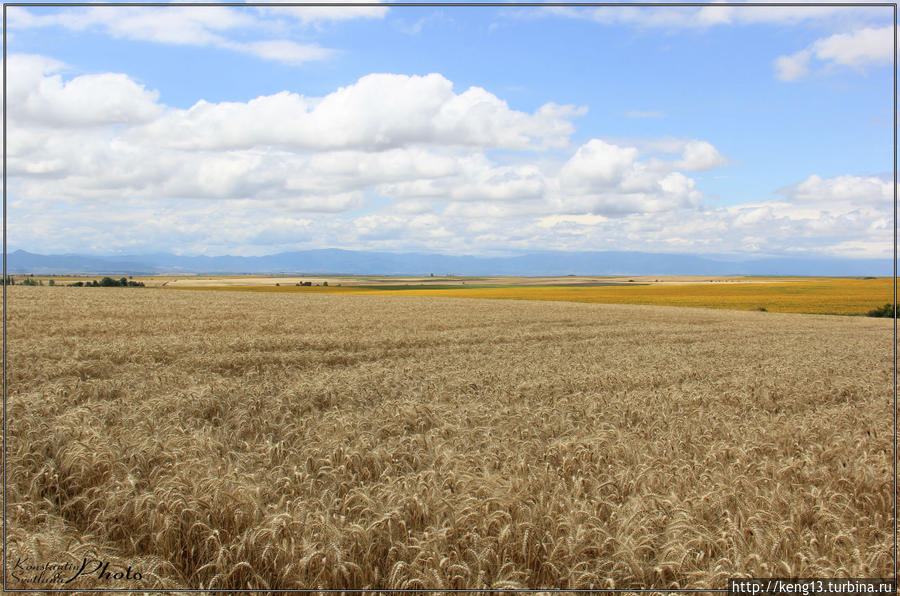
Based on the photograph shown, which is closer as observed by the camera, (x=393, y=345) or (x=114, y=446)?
(x=114, y=446)

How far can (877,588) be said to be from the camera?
3811mm

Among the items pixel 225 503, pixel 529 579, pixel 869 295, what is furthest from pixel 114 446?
pixel 869 295

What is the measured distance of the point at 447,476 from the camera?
523 cm

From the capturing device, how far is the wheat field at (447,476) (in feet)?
12.8

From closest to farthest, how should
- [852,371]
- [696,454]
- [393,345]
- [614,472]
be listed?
[614,472] → [696,454] → [852,371] → [393,345]

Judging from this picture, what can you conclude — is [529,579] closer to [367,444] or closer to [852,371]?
[367,444]

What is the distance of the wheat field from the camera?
3.90m

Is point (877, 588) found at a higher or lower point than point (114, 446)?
lower

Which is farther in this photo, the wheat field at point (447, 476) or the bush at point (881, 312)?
the bush at point (881, 312)

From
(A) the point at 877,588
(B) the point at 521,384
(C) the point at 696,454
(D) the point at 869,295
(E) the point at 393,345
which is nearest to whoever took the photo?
(A) the point at 877,588

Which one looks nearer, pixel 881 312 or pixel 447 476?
pixel 447 476

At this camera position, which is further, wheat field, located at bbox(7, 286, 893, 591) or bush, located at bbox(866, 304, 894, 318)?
bush, located at bbox(866, 304, 894, 318)

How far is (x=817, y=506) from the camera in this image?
4.76 meters

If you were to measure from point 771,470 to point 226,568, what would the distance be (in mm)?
5669
